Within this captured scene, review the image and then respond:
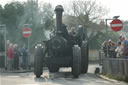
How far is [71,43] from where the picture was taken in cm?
1622

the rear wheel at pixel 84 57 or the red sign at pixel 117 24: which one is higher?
the red sign at pixel 117 24

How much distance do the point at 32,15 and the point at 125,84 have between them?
2014 cm

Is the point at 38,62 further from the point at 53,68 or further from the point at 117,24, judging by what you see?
the point at 117,24

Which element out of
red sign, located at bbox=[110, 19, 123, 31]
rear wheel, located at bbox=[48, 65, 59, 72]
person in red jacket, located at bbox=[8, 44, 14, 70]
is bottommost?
rear wheel, located at bbox=[48, 65, 59, 72]

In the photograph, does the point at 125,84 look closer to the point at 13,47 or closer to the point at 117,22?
the point at 117,22

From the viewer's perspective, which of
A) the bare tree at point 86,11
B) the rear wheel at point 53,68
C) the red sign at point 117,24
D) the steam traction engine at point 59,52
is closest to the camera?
the steam traction engine at point 59,52

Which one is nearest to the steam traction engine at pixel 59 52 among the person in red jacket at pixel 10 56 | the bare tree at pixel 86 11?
the person in red jacket at pixel 10 56

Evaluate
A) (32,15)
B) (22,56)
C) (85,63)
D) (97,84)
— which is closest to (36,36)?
(32,15)

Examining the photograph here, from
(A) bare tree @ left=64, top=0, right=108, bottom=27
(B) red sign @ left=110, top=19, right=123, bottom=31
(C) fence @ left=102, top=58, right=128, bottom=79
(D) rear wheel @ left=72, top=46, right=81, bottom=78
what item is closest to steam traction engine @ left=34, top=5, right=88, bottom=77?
(D) rear wheel @ left=72, top=46, right=81, bottom=78

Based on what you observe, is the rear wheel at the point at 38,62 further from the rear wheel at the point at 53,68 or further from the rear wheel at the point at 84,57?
the rear wheel at the point at 84,57

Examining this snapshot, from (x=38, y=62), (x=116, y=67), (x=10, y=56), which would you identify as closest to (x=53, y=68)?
(x=38, y=62)

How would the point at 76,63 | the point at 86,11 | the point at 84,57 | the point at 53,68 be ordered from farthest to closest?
1. the point at 86,11
2. the point at 84,57
3. the point at 53,68
4. the point at 76,63

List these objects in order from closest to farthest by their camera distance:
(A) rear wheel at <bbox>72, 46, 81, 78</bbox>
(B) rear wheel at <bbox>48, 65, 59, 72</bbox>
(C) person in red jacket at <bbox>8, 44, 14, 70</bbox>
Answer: (A) rear wheel at <bbox>72, 46, 81, 78</bbox>, (B) rear wheel at <bbox>48, 65, 59, 72</bbox>, (C) person in red jacket at <bbox>8, 44, 14, 70</bbox>

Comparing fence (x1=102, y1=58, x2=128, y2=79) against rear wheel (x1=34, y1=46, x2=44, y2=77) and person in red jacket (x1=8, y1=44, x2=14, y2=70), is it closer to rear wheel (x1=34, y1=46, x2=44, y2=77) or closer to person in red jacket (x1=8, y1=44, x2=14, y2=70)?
rear wheel (x1=34, y1=46, x2=44, y2=77)
